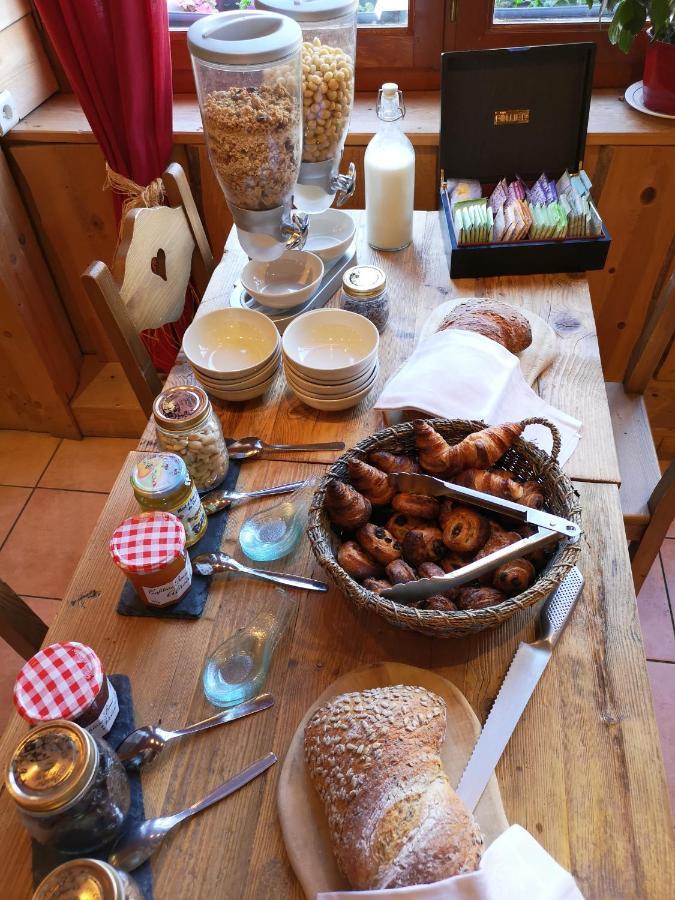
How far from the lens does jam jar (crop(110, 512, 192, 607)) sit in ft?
2.69

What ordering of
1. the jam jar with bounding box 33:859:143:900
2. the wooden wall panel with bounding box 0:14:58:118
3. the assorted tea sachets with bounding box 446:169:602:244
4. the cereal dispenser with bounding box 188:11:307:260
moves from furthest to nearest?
the wooden wall panel with bounding box 0:14:58:118
the assorted tea sachets with bounding box 446:169:602:244
the cereal dispenser with bounding box 188:11:307:260
the jam jar with bounding box 33:859:143:900

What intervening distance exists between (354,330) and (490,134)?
62cm

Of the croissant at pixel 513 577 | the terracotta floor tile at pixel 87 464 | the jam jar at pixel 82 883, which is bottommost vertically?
the terracotta floor tile at pixel 87 464

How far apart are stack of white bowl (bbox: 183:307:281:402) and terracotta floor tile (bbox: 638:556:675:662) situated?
4.01ft

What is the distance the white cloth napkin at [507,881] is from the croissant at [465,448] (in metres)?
0.43

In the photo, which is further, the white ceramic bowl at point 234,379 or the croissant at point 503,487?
the white ceramic bowl at point 234,379

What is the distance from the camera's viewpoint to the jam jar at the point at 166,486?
2.89ft

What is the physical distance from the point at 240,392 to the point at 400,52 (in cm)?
128

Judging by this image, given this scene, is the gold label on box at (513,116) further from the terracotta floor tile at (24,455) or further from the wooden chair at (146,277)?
the terracotta floor tile at (24,455)

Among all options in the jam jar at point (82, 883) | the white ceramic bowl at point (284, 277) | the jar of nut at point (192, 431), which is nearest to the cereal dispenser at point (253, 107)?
the white ceramic bowl at point (284, 277)

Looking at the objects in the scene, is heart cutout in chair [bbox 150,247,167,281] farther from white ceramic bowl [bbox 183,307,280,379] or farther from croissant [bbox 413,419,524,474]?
croissant [bbox 413,419,524,474]

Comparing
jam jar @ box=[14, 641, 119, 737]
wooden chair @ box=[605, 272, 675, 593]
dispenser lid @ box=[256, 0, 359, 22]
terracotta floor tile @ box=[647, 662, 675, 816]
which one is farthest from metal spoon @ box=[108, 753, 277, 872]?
dispenser lid @ box=[256, 0, 359, 22]

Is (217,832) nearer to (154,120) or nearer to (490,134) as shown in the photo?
(490,134)

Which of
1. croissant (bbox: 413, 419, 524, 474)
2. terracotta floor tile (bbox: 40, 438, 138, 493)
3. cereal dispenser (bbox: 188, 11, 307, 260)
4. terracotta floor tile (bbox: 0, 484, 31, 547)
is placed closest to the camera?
croissant (bbox: 413, 419, 524, 474)
